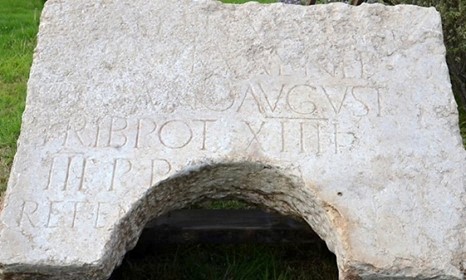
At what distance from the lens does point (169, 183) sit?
8.28 feet

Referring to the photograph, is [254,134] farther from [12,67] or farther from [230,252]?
[12,67]

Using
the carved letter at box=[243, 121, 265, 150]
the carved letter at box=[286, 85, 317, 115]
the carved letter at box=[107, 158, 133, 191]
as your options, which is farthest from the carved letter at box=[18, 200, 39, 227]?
the carved letter at box=[286, 85, 317, 115]

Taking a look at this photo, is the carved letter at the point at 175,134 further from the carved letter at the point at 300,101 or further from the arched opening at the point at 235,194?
the carved letter at the point at 300,101

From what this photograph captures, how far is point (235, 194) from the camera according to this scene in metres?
2.82

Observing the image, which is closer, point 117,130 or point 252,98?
point 117,130

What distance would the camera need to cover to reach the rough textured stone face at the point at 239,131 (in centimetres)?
240

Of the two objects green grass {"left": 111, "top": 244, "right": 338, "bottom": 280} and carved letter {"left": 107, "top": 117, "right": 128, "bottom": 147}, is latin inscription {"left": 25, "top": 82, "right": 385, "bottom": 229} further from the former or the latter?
green grass {"left": 111, "top": 244, "right": 338, "bottom": 280}

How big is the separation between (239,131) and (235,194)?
33 centimetres

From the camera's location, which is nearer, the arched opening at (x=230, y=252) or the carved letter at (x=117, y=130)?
the carved letter at (x=117, y=130)

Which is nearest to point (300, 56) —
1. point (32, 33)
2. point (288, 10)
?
point (288, 10)

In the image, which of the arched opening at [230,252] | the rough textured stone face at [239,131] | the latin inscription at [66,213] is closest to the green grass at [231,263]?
the arched opening at [230,252]

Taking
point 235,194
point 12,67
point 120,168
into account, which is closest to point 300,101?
point 235,194

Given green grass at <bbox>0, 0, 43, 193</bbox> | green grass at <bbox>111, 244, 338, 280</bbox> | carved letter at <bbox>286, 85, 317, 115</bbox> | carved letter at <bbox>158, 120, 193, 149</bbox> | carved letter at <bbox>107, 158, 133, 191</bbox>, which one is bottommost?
green grass at <bbox>111, 244, 338, 280</bbox>

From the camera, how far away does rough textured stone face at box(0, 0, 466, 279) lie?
240cm
